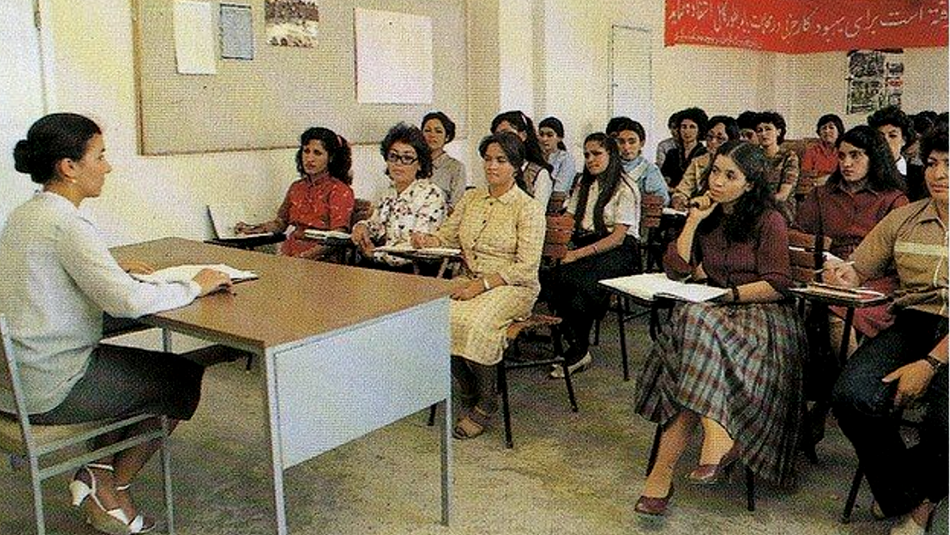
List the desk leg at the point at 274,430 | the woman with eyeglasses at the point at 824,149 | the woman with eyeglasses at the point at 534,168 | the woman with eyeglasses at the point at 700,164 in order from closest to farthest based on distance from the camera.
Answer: the desk leg at the point at 274,430 < the woman with eyeglasses at the point at 534,168 < the woman with eyeglasses at the point at 700,164 < the woman with eyeglasses at the point at 824,149

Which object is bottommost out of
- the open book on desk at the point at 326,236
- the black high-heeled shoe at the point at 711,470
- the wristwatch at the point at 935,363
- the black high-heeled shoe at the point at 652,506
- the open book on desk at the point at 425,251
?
the black high-heeled shoe at the point at 652,506

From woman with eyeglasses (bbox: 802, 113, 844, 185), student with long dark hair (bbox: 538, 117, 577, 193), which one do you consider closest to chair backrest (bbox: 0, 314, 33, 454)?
student with long dark hair (bbox: 538, 117, 577, 193)

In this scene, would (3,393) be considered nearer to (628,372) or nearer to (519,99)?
(628,372)

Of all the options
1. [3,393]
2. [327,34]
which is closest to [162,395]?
[3,393]

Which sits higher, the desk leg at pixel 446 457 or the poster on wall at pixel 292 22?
the poster on wall at pixel 292 22

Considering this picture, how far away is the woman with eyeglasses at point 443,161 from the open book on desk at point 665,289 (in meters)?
2.13

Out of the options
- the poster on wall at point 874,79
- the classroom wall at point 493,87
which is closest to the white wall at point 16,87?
the classroom wall at point 493,87

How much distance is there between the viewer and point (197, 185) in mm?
4359

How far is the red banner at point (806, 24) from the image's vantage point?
22.1 ft

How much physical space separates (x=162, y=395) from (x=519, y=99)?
3899mm

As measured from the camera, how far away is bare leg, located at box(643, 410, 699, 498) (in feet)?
9.20

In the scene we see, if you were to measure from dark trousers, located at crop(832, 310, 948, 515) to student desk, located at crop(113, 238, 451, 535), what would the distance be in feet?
3.81

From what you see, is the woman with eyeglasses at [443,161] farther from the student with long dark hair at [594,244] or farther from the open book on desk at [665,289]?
the open book on desk at [665,289]

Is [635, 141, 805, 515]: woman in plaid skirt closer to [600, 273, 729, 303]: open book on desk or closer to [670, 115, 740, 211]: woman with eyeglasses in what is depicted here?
[600, 273, 729, 303]: open book on desk
